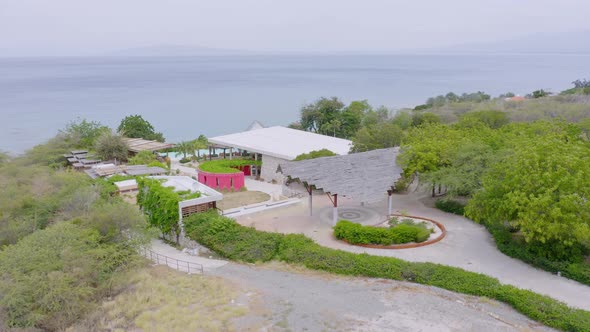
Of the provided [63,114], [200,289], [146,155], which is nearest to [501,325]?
[200,289]

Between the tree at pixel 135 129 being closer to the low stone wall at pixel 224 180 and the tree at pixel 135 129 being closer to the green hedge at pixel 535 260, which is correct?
the low stone wall at pixel 224 180

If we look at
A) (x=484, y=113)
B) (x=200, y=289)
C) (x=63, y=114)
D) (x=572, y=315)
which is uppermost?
(x=484, y=113)

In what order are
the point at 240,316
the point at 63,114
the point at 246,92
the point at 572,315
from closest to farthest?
the point at 572,315 < the point at 240,316 < the point at 63,114 < the point at 246,92

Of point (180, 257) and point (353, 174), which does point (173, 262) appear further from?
point (353, 174)

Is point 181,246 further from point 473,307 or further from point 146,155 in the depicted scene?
point 146,155

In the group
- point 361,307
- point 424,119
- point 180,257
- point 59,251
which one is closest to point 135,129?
point 424,119

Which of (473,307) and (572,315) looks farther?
(473,307)
